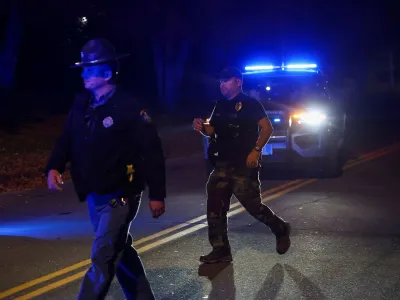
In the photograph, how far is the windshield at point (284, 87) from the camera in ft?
39.2

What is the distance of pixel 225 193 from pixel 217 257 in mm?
612

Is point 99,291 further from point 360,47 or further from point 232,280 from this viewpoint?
point 360,47

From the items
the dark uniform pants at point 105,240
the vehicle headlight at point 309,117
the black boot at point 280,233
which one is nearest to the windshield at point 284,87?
the vehicle headlight at point 309,117

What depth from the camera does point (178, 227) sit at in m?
7.99

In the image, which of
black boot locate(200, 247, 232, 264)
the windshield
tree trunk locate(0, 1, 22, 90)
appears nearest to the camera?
black boot locate(200, 247, 232, 264)

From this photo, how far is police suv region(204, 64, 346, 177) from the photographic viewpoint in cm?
1140

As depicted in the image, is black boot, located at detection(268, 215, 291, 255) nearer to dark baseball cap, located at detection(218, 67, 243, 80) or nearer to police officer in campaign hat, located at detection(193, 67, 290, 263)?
police officer in campaign hat, located at detection(193, 67, 290, 263)

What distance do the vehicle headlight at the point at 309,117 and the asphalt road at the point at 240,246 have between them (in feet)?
3.37

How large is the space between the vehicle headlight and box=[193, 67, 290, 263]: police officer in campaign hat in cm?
529

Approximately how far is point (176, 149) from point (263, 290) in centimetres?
1193

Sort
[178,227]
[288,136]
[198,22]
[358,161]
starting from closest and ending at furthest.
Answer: [178,227] < [288,136] < [358,161] < [198,22]

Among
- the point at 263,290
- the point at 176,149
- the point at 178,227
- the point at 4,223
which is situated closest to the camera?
the point at 263,290

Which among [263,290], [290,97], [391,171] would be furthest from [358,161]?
[263,290]

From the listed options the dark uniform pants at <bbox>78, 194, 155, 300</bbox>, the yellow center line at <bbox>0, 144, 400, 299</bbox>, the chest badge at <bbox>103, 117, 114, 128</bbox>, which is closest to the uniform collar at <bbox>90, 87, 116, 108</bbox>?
the chest badge at <bbox>103, 117, 114, 128</bbox>
